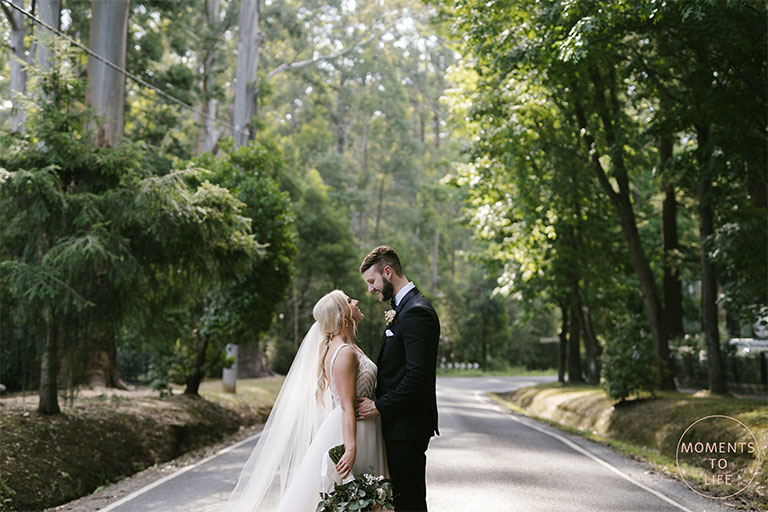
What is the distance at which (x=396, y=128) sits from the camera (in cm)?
7081

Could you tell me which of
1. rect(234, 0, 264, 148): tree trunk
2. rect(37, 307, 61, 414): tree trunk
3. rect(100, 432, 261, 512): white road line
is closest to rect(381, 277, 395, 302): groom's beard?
rect(100, 432, 261, 512): white road line

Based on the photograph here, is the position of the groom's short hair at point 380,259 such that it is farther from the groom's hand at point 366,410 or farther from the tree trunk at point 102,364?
the tree trunk at point 102,364

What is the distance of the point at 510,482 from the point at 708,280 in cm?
988

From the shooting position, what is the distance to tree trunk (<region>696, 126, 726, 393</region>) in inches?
630

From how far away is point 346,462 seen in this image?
4.98 meters

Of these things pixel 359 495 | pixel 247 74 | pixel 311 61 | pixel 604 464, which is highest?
pixel 311 61

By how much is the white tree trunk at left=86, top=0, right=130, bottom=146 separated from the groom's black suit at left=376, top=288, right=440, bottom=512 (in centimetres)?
1109

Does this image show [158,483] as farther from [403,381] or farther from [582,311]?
[582,311]

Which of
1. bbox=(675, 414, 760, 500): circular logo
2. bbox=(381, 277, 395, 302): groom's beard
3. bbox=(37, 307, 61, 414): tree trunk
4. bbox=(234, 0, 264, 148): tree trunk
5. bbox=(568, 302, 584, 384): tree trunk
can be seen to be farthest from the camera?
bbox=(568, 302, 584, 384): tree trunk

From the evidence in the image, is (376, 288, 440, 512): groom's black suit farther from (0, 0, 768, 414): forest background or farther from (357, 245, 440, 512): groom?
(0, 0, 768, 414): forest background

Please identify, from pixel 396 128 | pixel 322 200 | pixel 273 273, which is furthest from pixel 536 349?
pixel 273 273

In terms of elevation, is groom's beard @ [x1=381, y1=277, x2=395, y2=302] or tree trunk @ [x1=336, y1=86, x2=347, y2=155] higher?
tree trunk @ [x1=336, y1=86, x2=347, y2=155]

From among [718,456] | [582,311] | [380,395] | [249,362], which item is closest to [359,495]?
[380,395]

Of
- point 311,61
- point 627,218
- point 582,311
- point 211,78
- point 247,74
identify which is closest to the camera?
point 627,218
